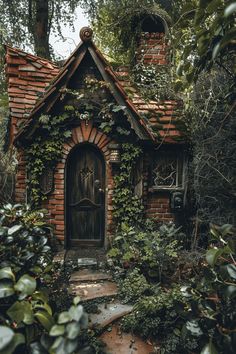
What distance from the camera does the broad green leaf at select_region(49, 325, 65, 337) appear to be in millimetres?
1534

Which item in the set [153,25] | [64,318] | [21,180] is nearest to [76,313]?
[64,318]

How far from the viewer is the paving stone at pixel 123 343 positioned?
11.6ft

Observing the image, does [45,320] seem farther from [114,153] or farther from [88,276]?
[114,153]

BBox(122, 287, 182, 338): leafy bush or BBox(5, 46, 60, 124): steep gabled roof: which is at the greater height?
BBox(5, 46, 60, 124): steep gabled roof

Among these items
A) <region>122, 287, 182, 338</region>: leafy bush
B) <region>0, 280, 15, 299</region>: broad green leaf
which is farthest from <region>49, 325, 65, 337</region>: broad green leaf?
<region>122, 287, 182, 338</region>: leafy bush

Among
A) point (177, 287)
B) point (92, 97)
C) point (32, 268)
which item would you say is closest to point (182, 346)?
point (177, 287)

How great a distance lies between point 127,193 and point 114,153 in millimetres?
833

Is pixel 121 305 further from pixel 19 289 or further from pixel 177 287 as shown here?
pixel 19 289

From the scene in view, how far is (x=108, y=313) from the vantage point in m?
4.12

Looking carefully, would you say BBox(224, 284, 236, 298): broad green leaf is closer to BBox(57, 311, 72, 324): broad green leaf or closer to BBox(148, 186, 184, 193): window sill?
BBox(57, 311, 72, 324): broad green leaf

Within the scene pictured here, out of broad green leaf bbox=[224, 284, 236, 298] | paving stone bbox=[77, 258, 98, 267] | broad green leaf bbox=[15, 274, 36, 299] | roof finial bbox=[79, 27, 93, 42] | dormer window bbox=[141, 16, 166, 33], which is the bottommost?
paving stone bbox=[77, 258, 98, 267]

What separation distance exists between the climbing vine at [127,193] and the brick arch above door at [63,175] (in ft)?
0.52

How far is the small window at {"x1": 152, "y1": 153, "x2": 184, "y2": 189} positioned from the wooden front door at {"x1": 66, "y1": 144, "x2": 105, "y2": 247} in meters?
1.13

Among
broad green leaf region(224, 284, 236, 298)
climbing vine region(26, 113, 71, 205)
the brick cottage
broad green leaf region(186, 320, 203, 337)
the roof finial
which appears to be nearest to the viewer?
broad green leaf region(224, 284, 236, 298)
